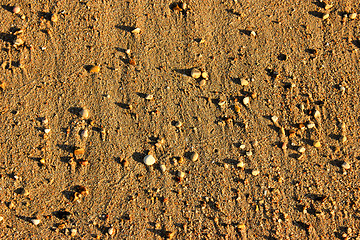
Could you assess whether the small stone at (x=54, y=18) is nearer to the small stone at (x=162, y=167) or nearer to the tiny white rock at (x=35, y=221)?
the small stone at (x=162, y=167)

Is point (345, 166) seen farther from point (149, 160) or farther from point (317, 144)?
point (149, 160)

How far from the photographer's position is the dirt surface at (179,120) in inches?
99.9

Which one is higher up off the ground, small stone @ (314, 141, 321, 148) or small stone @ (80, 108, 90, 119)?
small stone @ (80, 108, 90, 119)

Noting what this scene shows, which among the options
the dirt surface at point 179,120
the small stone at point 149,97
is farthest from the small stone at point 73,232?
the small stone at point 149,97

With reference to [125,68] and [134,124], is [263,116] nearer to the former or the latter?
[134,124]

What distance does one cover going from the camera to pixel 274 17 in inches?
110

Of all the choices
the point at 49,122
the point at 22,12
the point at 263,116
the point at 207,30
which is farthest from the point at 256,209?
the point at 22,12

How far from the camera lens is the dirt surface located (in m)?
2.54

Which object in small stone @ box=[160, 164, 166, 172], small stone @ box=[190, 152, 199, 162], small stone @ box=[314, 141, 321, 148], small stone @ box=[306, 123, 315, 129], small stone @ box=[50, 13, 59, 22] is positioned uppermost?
small stone @ box=[50, 13, 59, 22]

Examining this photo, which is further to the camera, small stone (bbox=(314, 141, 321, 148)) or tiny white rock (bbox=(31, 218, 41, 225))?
small stone (bbox=(314, 141, 321, 148))

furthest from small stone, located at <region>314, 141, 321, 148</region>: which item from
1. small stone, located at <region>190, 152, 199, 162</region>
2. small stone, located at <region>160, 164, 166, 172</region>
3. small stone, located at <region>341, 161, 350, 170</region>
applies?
small stone, located at <region>160, 164, 166, 172</region>

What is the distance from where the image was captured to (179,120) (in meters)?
2.64

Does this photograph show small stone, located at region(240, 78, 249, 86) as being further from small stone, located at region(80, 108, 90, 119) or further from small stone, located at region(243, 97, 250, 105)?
small stone, located at region(80, 108, 90, 119)

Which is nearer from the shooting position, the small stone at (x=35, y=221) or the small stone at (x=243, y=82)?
the small stone at (x=35, y=221)
